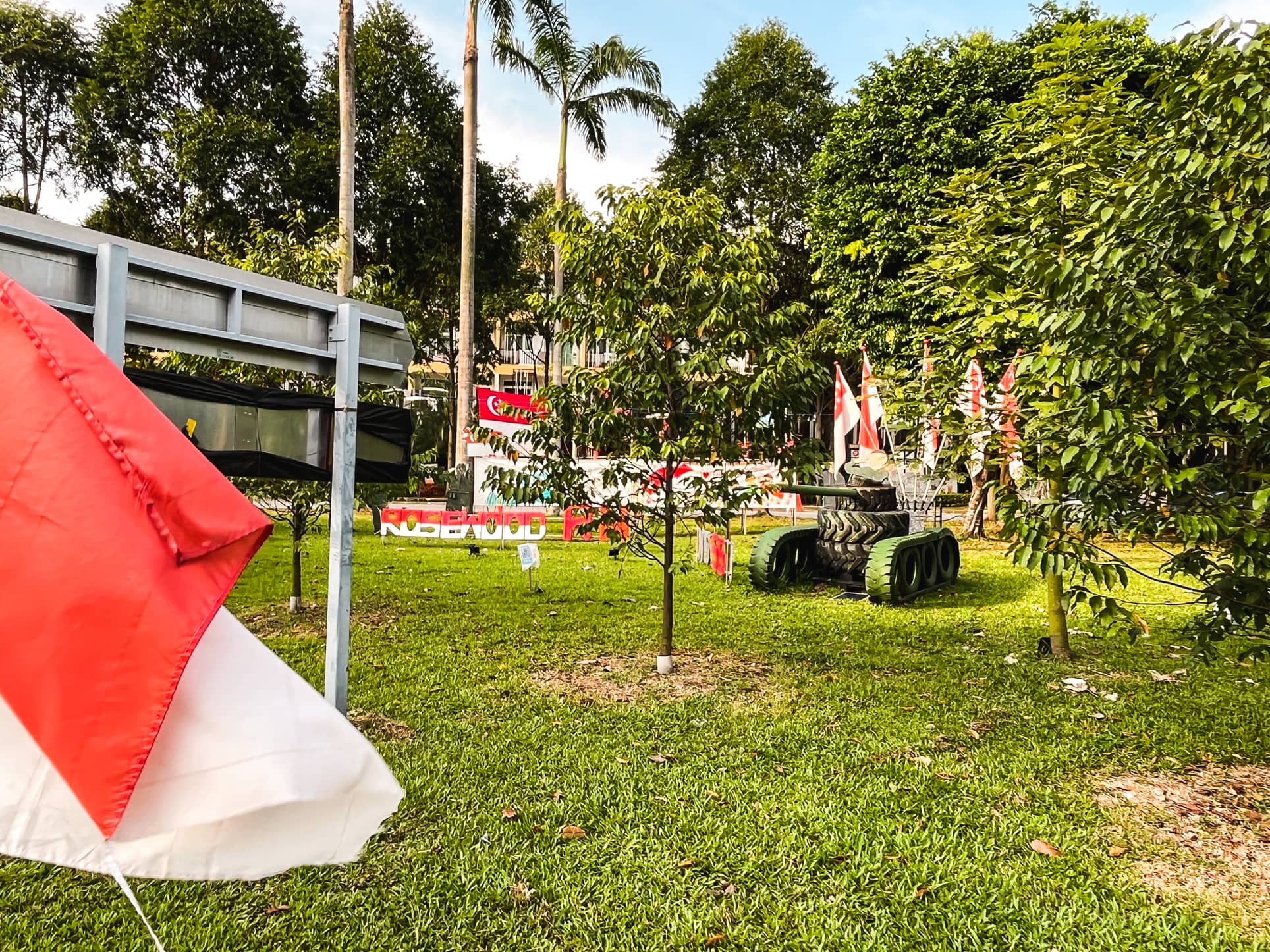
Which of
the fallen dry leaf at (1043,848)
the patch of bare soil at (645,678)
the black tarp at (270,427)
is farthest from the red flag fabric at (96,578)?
→ the patch of bare soil at (645,678)

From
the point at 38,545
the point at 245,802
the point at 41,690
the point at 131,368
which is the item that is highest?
the point at 131,368

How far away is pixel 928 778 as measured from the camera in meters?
4.41

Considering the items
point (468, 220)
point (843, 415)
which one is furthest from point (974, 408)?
point (468, 220)

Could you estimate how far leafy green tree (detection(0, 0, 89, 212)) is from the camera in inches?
823

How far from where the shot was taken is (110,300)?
8.45 feet

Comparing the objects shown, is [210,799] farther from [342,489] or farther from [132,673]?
[342,489]

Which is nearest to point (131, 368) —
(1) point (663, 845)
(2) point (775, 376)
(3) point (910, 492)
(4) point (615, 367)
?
(1) point (663, 845)

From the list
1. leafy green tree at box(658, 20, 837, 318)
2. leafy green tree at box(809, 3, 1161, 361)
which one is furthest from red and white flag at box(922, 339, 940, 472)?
leafy green tree at box(658, 20, 837, 318)

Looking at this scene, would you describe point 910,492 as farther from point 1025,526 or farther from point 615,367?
point 1025,526

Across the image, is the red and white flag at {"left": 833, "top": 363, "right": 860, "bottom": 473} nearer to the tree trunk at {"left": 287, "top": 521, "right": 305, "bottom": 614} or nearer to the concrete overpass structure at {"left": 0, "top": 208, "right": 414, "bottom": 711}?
the tree trunk at {"left": 287, "top": 521, "right": 305, "bottom": 614}

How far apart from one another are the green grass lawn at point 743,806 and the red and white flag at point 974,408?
1.80 m

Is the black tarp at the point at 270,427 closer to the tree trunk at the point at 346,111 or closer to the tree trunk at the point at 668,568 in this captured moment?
the tree trunk at the point at 668,568

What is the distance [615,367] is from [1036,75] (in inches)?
690

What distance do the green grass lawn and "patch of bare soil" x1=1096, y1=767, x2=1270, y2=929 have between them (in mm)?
102
